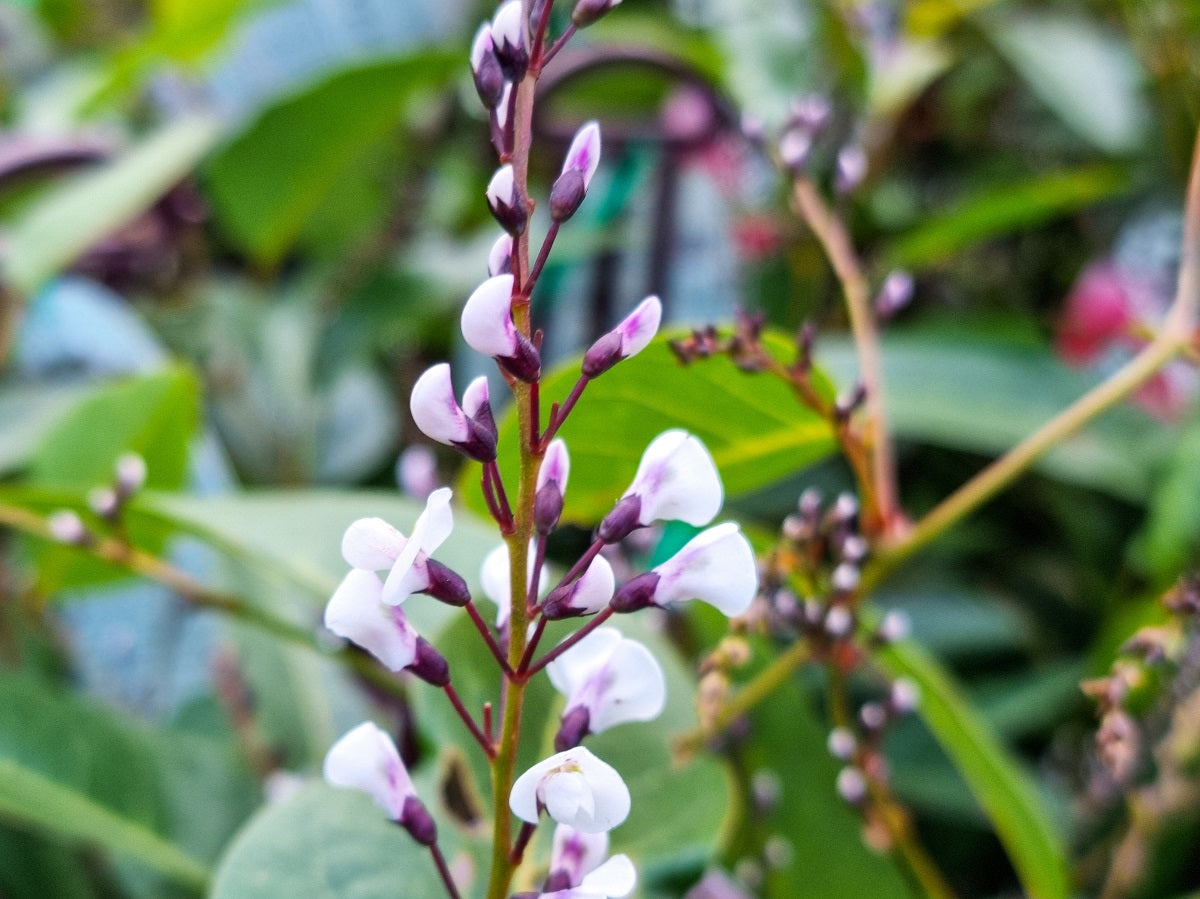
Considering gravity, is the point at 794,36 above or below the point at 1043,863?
above

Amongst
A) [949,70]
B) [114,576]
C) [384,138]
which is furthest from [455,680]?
[949,70]

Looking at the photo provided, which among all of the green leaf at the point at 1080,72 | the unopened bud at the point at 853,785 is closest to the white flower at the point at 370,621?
the unopened bud at the point at 853,785

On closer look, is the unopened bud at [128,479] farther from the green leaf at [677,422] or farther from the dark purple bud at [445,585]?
the dark purple bud at [445,585]

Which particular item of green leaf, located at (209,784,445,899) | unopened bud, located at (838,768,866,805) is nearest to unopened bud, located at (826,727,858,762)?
unopened bud, located at (838,768,866,805)

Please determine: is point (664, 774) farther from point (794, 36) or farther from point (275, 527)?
point (794, 36)

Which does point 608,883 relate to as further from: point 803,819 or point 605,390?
point 803,819

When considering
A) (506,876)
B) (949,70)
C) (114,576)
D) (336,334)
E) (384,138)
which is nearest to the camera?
(506,876)

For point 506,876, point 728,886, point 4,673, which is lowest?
point 728,886
